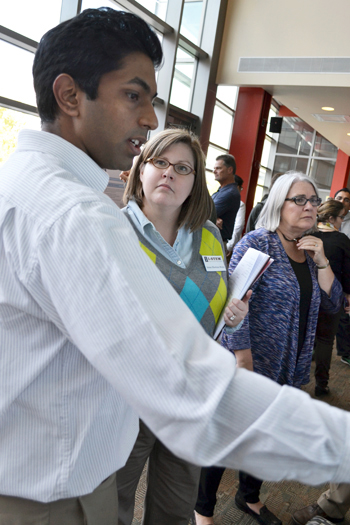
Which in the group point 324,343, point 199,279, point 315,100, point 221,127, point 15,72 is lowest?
point 324,343

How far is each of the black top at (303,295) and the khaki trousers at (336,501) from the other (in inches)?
28.2

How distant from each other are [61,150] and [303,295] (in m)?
1.64

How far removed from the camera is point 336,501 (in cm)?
212

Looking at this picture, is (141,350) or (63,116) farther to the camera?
(63,116)

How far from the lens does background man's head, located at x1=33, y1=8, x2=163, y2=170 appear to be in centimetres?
71

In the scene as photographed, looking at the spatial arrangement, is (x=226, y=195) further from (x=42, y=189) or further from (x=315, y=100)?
(x=42, y=189)

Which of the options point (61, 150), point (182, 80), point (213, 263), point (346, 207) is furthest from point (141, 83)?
point (182, 80)

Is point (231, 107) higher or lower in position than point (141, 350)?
higher

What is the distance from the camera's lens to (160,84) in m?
6.91

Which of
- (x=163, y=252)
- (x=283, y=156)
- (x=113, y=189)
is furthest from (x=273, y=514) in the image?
(x=283, y=156)

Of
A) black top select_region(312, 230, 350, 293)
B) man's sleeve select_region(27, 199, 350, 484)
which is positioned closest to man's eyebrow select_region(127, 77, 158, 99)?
man's sleeve select_region(27, 199, 350, 484)

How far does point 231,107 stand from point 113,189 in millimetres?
4359

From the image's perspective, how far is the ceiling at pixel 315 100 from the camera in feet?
24.1

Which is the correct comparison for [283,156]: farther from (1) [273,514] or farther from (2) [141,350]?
(2) [141,350]
